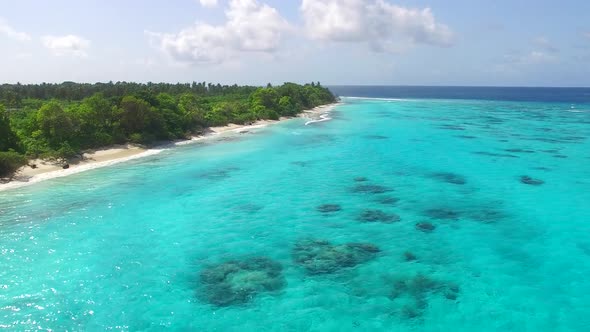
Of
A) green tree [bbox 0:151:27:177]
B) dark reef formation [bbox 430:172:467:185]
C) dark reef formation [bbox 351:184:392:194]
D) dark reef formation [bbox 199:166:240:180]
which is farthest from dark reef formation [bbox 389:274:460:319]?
green tree [bbox 0:151:27:177]

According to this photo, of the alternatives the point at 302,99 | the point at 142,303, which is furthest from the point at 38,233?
the point at 302,99

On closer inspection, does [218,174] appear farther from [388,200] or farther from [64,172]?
[388,200]

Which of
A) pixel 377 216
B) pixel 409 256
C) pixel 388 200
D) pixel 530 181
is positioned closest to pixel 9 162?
pixel 377 216

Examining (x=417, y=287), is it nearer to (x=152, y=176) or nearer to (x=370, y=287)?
(x=370, y=287)

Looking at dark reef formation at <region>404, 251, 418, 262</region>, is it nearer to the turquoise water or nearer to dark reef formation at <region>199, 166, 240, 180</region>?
the turquoise water

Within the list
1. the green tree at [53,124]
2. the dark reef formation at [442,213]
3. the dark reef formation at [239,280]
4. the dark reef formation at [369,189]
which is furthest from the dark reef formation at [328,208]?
the green tree at [53,124]

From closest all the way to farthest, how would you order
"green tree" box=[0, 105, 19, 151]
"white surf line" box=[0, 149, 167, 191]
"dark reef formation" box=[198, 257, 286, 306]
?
"dark reef formation" box=[198, 257, 286, 306] → "white surf line" box=[0, 149, 167, 191] → "green tree" box=[0, 105, 19, 151]

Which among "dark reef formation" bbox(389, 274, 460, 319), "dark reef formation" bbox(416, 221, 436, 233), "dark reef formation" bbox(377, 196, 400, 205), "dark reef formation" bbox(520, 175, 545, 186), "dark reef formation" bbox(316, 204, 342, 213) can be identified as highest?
"dark reef formation" bbox(520, 175, 545, 186)
